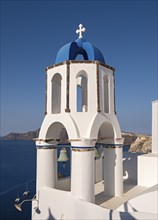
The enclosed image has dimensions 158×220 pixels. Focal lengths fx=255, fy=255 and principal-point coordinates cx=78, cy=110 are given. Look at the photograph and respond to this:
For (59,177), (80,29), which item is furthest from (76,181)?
(80,29)

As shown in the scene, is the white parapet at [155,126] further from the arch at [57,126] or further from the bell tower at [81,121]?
the arch at [57,126]

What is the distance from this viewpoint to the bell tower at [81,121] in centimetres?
1066

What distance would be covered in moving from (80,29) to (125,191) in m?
8.80

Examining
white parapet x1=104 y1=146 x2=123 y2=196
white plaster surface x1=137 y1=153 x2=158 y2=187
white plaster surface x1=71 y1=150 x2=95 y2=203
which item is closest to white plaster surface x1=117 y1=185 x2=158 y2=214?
white plaster surface x1=71 y1=150 x2=95 y2=203

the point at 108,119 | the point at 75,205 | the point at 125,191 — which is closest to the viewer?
the point at 75,205

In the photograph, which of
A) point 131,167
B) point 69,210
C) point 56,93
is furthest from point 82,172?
point 131,167

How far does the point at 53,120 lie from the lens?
1201cm

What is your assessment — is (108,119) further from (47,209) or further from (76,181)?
(47,209)

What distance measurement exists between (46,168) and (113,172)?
10.8 ft

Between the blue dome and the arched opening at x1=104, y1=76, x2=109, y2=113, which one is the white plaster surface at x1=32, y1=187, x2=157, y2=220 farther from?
the blue dome

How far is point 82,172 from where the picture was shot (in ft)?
34.5

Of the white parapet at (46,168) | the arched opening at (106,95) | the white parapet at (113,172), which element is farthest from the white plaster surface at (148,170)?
the white parapet at (46,168)

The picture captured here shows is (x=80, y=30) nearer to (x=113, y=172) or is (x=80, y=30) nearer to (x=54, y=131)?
(x=54, y=131)

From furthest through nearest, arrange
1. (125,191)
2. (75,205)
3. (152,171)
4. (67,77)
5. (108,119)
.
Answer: (152,171)
(125,191)
(108,119)
(67,77)
(75,205)
